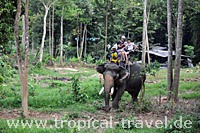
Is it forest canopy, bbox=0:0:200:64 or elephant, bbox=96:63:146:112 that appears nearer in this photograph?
elephant, bbox=96:63:146:112

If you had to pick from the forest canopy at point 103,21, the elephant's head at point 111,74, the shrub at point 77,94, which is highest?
the forest canopy at point 103,21

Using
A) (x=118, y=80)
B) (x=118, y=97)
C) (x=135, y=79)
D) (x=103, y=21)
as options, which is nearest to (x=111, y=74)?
(x=118, y=80)

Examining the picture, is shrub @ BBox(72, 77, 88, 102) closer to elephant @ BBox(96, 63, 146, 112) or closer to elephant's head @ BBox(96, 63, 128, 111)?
elephant @ BBox(96, 63, 146, 112)

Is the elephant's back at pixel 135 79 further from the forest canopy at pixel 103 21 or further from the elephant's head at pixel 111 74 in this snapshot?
the forest canopy at pixel 103 21

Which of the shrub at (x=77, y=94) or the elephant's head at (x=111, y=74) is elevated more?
the elephant's head at (x=111, y=74)

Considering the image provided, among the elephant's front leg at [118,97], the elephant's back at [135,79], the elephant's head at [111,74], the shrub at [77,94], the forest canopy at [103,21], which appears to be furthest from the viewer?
the forest canopy at [103,21]

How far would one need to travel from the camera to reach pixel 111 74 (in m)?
11.8

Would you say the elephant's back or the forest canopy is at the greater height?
the forest canopy

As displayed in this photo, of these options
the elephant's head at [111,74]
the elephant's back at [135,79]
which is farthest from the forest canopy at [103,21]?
the elephant's head at [111,74]

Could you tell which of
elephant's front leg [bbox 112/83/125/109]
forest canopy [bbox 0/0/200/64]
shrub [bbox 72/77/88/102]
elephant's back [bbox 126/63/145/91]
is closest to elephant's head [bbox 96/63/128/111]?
elephant's front leg [bbox 112/83/125/109]

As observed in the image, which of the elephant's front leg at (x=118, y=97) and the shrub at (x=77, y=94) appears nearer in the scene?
the elephant's front leg at (x=118, y=97)

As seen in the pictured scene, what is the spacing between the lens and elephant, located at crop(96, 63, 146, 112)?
11602mm

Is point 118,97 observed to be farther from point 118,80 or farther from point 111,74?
point 111,74

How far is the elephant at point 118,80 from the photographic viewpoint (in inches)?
457
